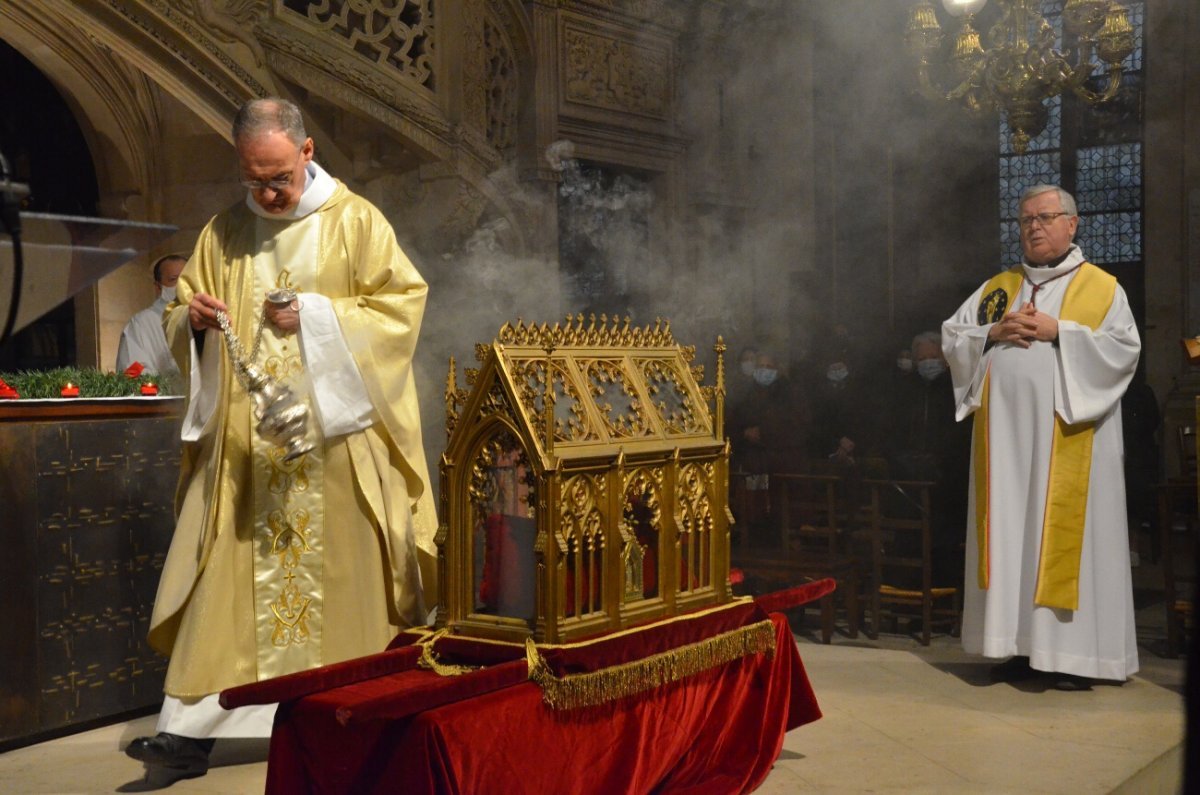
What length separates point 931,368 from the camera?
7355mm

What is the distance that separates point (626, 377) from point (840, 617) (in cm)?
344

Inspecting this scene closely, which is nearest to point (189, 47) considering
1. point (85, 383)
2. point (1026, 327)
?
point (85, 383)

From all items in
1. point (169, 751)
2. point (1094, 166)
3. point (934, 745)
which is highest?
point (1094, 166)

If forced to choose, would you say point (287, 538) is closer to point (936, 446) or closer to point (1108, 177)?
point (936, 446)

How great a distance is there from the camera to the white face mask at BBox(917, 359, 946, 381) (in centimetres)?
733

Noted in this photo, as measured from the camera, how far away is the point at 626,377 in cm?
358

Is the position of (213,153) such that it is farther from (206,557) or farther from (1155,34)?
(1155,34)

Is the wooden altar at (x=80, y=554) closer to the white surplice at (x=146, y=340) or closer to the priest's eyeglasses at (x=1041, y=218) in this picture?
the white surplice at (x=146, y=340)

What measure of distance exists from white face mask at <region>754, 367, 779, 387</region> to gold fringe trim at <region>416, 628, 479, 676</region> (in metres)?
4.91

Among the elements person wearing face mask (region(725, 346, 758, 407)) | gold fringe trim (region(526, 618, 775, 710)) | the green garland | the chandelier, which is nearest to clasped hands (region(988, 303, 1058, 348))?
the chandelier

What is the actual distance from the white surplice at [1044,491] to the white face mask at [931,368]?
2.05 meters

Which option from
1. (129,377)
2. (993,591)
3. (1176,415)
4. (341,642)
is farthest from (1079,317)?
(1176,415)

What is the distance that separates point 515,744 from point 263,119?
1.85 metres

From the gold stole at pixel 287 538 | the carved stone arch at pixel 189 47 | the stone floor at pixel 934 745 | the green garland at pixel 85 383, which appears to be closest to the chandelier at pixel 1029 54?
the stone floor at pixel 934 745
